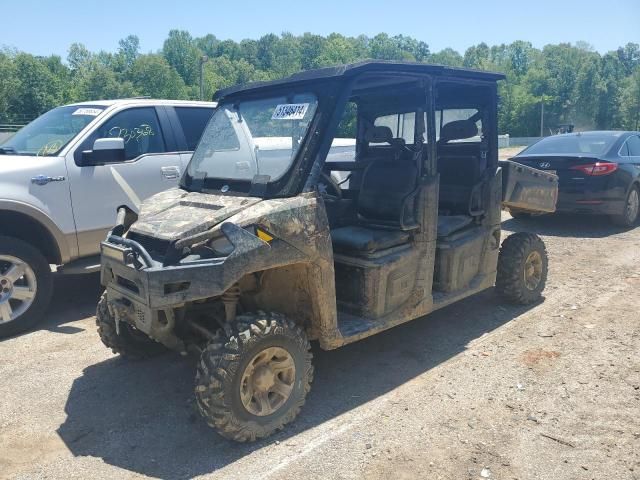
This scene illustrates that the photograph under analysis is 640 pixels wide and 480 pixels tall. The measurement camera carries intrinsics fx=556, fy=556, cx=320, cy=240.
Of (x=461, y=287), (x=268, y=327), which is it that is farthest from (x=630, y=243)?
(x=268, y=327)

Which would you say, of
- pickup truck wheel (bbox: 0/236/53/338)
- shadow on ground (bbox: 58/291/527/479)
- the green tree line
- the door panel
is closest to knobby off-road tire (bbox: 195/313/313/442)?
shadow on ground (bbox: 58/291/527/479)

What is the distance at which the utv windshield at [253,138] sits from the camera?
3.93 m

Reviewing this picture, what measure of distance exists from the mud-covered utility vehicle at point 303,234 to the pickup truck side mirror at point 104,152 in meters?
1.37

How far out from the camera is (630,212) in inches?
384

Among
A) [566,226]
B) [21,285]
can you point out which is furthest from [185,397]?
[566,226]

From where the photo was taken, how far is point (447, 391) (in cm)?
415

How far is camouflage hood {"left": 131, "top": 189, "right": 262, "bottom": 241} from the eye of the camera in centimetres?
347

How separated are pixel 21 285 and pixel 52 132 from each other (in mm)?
1782

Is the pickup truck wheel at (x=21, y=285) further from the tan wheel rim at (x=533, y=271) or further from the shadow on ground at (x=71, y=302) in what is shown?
the tan wheel rim at (x=533, y=271)

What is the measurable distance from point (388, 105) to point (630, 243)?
17.9 feet

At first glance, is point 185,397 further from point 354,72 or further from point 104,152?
point 104,152

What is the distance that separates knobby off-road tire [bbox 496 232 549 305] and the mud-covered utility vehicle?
3 centimetres

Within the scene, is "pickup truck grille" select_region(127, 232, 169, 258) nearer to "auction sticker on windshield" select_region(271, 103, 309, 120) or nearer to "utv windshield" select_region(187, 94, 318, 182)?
"utv windshield" select_region(187, 94, 318, 182)

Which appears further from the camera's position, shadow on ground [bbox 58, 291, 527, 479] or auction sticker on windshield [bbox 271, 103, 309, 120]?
auction sticker on windshield [bbox 271, 103, 309, 120]
